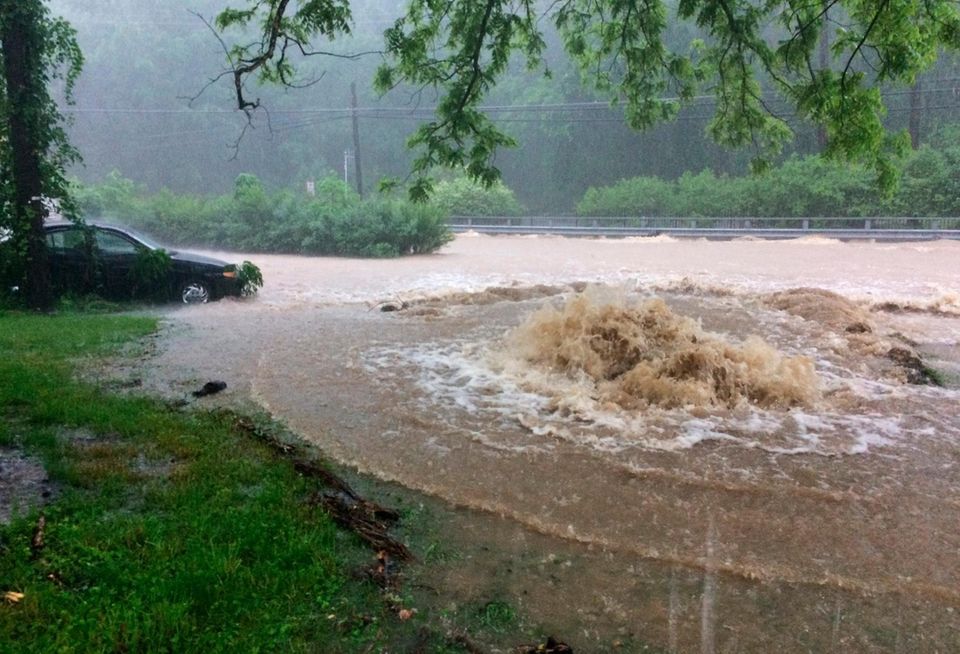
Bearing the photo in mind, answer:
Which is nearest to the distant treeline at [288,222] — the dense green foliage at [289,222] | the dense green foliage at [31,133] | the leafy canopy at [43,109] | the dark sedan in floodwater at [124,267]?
the dense green foliage at [289,222]


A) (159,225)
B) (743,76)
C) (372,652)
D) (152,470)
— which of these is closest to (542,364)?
(743,76)

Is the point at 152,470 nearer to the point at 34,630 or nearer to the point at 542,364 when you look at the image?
the point at 34,630

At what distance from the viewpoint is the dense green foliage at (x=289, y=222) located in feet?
94.1

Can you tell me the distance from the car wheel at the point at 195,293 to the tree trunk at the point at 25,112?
9.25 feet

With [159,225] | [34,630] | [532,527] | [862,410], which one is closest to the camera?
[34,630]

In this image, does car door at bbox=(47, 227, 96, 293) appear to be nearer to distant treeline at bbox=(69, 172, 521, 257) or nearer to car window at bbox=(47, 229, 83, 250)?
car window at bbox=(47, 229, 83, 250)

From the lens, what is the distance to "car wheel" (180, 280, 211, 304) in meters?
15.0

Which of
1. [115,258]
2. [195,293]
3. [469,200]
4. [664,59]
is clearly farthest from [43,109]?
[469,200]

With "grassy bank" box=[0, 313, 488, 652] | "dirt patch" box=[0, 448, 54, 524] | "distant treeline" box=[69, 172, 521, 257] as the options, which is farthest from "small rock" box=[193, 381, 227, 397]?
"distant treeline" box=[69, 172, 521, 257]

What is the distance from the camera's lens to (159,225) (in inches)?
1348

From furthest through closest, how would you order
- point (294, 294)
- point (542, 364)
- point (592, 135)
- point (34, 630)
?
point (592, 135), point (294, 294), point (542, 364), point (34, 630)

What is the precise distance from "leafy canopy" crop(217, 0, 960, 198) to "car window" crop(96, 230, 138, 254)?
5.14m

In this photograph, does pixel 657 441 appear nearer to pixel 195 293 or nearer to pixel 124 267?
pixel 195 293

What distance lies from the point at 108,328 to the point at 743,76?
9.77 m
